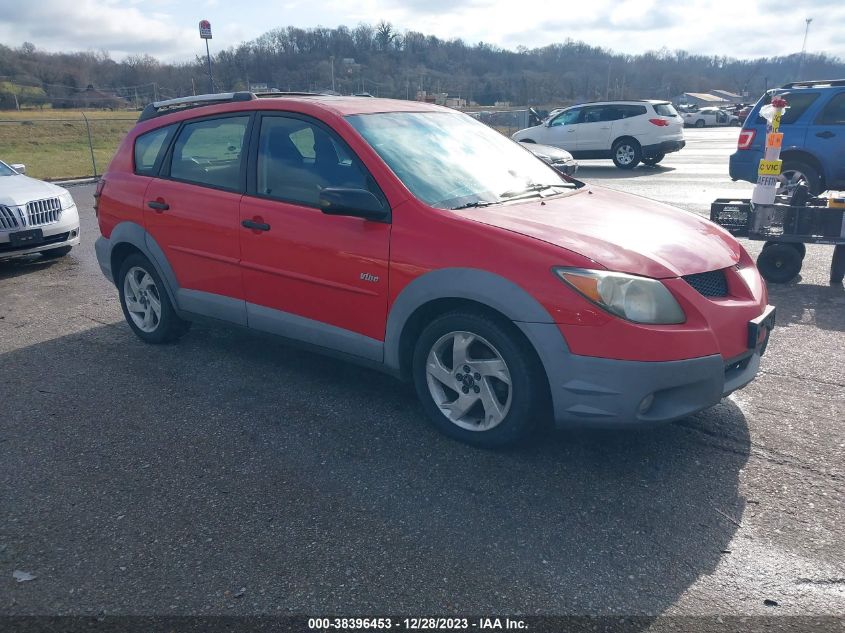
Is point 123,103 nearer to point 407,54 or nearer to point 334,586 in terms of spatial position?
point 407,54

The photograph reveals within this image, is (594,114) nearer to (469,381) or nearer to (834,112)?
(834,112)

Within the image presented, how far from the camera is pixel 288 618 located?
98.4 inches

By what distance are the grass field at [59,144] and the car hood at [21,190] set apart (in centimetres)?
1282

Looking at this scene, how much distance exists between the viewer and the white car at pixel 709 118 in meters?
46.4

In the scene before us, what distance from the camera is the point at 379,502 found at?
10.6 ft

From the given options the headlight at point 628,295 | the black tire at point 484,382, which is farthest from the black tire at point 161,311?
the headlight at point 628,295

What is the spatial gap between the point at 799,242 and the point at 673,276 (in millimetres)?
4341

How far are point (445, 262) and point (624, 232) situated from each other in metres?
0.94

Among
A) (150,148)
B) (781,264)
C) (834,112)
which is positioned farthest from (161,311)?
(834,112)

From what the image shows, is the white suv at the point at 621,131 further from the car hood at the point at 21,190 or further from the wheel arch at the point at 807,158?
the car hood at the point at 21,190

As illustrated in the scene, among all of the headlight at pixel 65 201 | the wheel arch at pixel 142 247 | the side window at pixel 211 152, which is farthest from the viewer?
the headlight at pixel 65 201

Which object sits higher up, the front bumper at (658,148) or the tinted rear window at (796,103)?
the tinted rear window at (796,103)

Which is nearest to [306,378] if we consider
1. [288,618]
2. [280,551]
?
[280,551]

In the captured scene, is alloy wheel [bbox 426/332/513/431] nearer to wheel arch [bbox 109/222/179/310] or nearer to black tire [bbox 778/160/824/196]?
wheel arch [bbox 109/222/179/310]
